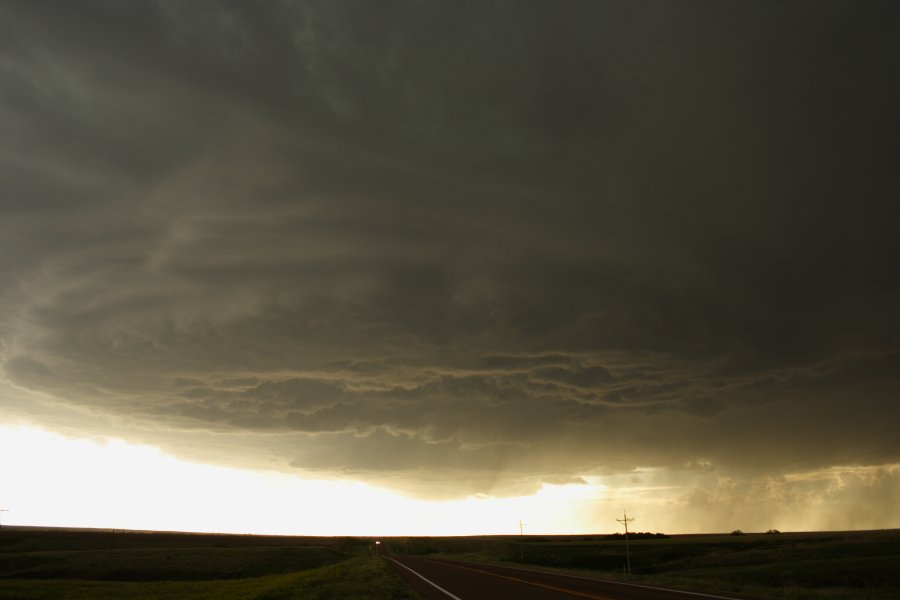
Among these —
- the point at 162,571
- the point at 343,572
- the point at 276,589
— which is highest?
the point at 276,589

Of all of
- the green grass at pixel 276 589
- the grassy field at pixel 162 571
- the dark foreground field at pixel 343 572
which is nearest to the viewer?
the green grass at pixel 276 589

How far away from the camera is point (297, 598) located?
3416 cm

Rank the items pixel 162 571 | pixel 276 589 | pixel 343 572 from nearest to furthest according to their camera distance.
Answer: pixel 276 589 < pixel 343 572 < pixel 162 571

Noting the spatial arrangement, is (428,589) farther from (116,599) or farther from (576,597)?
(116,599)

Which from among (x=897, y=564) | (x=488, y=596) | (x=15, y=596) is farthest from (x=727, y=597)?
(x=15, y=596)

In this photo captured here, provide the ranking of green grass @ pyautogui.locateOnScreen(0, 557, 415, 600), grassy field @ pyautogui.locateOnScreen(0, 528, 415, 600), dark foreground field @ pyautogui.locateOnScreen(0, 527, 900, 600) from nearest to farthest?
green grass @ pyautogui.locateOnScreen(0, 557, 415, 600) → dark foreground field @ pyautogui.locateOnScreen(0, 527, 900, 600) → grassy field @ pyautogui.locateOnScreen(0, 528, 415, 600)

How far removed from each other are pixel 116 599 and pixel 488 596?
4446cm

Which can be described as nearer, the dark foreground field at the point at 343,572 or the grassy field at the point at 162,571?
the dark foreground field at the point at 343,572

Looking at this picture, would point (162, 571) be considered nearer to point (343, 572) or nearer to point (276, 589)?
point (343, 572)

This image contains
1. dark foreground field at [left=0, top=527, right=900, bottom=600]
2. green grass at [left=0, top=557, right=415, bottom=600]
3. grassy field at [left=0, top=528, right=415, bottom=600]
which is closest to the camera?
green grass at [left=0, top=557, right=415, bottom=600]

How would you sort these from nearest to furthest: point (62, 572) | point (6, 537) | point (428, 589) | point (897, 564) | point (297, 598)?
point (297, 598) < point (428, 589) < point (897, 564) < point (62, 572) < point (6, 537)

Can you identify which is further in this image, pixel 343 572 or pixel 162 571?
pixel 162 571

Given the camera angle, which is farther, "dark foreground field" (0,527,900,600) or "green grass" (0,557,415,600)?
"dark foreground field" (0,527,900,600)

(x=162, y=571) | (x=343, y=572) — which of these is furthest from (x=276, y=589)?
(x=162, y=571)
